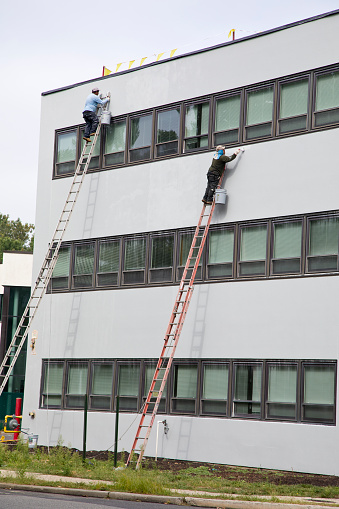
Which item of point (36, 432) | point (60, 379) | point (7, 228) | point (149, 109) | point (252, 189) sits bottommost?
point (36, 432)

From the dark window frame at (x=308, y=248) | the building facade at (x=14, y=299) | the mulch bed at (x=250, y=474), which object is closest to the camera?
the mulch bed at (x=250, y=474)

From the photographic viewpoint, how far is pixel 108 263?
83.3ft

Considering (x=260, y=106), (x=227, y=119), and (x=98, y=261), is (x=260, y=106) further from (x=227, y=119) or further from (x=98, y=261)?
(x=98, y=261)

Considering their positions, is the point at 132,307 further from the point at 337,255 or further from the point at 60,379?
the point at 337,255

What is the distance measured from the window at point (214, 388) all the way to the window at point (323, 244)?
363 centimetres

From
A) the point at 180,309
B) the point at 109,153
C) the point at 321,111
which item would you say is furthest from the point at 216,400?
the point at 109,153

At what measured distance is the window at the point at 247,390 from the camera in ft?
69.1

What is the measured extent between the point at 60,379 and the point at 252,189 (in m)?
8.60

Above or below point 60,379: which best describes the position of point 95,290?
above

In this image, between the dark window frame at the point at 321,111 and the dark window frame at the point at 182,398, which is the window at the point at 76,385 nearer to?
the dark window frame at the point at 182,398

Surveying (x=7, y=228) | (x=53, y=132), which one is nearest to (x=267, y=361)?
(x=53, y=132)

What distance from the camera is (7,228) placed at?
102 meters

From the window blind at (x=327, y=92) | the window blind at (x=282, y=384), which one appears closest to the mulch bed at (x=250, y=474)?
the window blind at (x=282, y=384)

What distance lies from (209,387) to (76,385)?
199 inches
